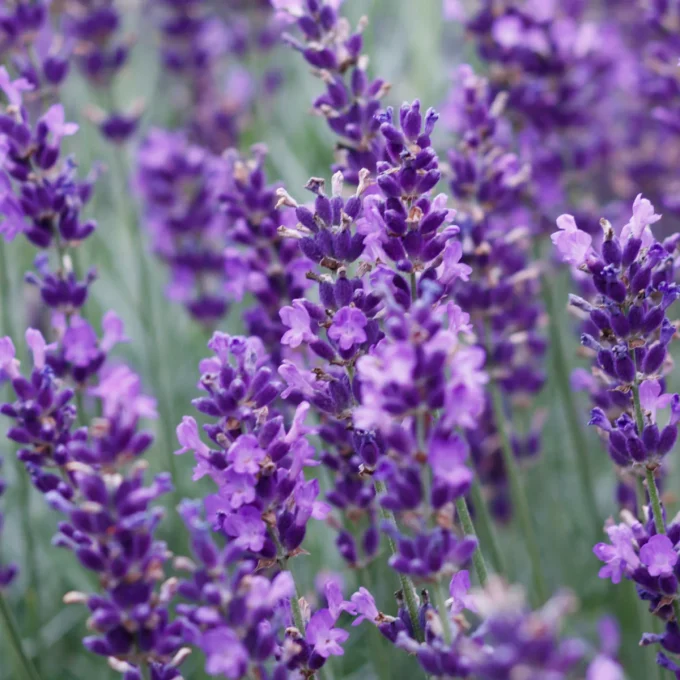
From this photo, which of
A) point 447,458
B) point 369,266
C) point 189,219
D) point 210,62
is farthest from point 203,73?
point 447,458

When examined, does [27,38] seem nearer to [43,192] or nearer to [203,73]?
[43,192]

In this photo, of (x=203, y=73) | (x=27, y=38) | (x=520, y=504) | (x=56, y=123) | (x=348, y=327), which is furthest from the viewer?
(x=203, y=73)

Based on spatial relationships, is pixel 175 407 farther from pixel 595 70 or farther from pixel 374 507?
Result: pixel 595 70

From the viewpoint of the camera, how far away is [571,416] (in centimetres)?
258

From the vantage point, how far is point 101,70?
297 cm

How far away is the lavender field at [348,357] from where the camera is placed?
114cm

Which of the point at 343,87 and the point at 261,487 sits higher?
the point at 343,87

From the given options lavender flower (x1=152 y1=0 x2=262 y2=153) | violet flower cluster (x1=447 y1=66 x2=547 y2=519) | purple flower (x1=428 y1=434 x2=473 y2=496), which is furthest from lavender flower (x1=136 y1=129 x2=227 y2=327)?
purple flower (x1=428 y1=434 x2=473 y2=496)

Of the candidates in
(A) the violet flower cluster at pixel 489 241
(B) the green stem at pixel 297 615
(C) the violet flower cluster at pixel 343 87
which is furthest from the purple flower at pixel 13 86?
(B) the green stem at pixel 297 615

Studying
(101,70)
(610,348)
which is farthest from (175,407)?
(610,348)

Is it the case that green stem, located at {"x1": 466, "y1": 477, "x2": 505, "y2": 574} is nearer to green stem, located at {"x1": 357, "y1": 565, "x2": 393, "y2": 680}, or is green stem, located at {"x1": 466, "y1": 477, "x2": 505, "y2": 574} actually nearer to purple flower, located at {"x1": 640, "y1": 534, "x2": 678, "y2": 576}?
green stem, located at {"x1": 357, "y1": 565, "x2": 393, "y2": 680}

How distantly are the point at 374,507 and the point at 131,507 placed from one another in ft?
2.53

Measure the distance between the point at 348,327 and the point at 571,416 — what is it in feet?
4.46

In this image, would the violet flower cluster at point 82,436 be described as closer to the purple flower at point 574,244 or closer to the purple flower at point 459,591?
the purple flower at point 459,591
